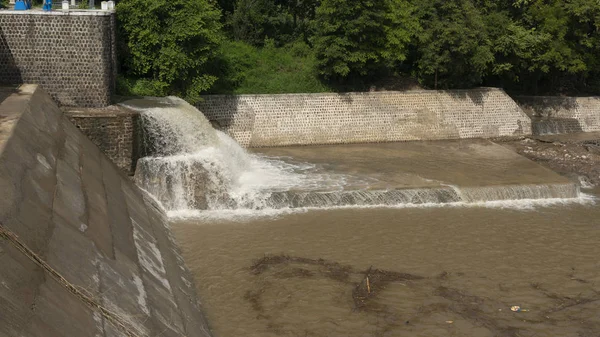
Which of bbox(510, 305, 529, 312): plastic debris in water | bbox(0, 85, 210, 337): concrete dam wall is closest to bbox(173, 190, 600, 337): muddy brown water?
bbox(510, 305, 529, 312): plastic debris in water

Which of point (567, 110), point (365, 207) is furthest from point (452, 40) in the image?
point (365, 207)

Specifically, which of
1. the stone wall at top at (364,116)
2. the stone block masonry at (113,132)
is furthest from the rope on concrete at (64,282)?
the stone wall at top at (364,116)

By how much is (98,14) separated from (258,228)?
5.86m

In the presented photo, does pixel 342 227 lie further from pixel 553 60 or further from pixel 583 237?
pixel 553 60

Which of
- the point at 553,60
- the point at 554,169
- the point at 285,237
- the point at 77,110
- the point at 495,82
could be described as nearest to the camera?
the point at 285,237

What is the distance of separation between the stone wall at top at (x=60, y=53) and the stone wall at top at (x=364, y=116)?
4343 mm

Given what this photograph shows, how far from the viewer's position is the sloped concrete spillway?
13562mm

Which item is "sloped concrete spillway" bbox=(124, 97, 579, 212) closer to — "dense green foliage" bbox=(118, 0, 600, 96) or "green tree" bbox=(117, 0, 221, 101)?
"green tree" bbox=(117, 0, 221, 101)

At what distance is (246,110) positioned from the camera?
61.9ft

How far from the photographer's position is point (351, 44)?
779 inches

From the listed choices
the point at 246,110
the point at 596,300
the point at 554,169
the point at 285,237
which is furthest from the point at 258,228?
the point at 554,169

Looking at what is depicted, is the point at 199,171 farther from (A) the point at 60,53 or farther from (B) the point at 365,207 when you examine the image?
(A) the point at 60,53

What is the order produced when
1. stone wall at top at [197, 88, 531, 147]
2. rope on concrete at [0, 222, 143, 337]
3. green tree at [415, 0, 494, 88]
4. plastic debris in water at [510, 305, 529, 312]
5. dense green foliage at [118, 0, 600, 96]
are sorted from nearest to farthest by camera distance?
rope on concrete at [0, 222, 143, 337] < plastic debris in water at [510, 305, 529, 312] < dense green foliage at [118, 0, 600, 96] < stone wall at top at [197, 88, 531, 147] < green tree at [415, 0, 494, 88]

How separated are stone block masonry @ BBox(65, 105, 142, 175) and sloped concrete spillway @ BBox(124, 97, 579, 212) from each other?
37 cm
